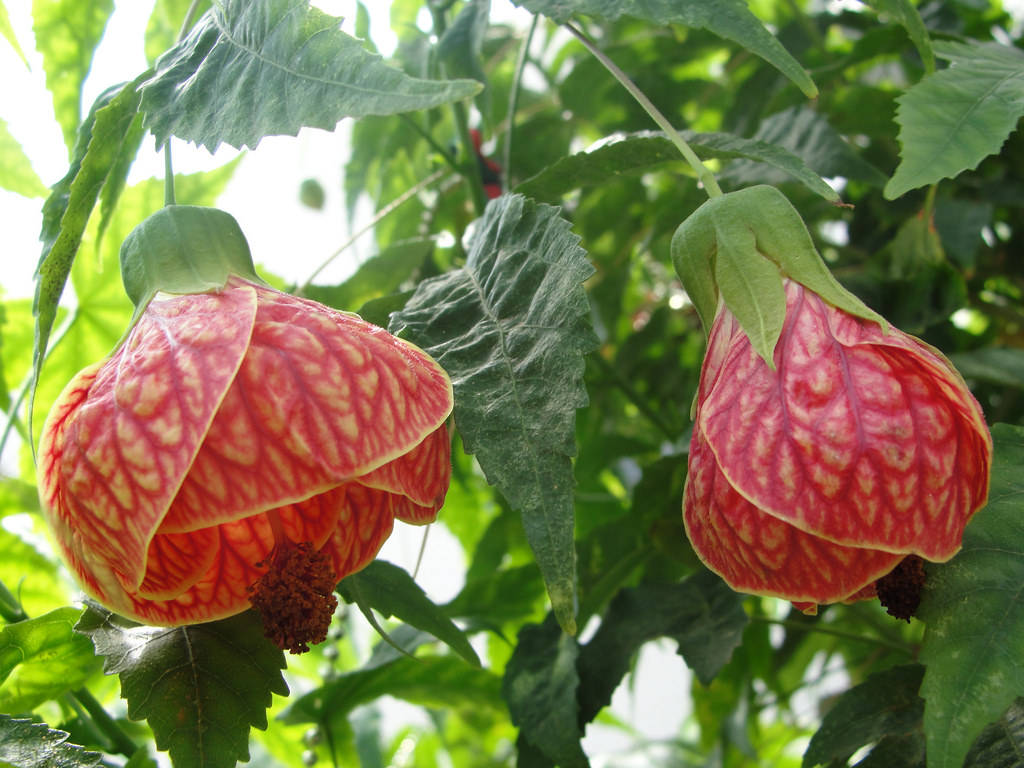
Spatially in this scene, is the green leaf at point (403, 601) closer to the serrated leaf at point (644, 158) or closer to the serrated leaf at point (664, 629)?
the serrated leaf at point (664, 629)

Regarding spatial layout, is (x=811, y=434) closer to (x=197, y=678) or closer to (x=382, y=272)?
(x=197, y=678)

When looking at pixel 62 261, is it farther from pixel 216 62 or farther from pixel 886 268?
pixel 886 268

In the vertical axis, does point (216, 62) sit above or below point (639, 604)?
above

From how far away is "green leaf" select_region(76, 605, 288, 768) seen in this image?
0.39 meters

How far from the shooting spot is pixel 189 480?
1.05 feet

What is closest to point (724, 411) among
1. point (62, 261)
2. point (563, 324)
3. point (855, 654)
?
point (563, 324)

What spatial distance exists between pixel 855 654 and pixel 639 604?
22.3 inches

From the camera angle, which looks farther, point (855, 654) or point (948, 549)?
point (855, 654)

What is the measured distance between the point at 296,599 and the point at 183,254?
17cm

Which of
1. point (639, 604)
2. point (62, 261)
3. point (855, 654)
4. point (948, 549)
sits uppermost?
point (62, 261)

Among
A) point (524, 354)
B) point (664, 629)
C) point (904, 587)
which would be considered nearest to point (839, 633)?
point (664, 629)

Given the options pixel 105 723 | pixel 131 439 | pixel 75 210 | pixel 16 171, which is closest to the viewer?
pixel 131 439

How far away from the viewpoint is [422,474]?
0.38 metres

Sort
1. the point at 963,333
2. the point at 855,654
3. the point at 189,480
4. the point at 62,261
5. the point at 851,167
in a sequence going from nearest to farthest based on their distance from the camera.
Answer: the point at 189,480
the point at 62,261
the point at 851,167
the point at 963,333
the point at 855,654
